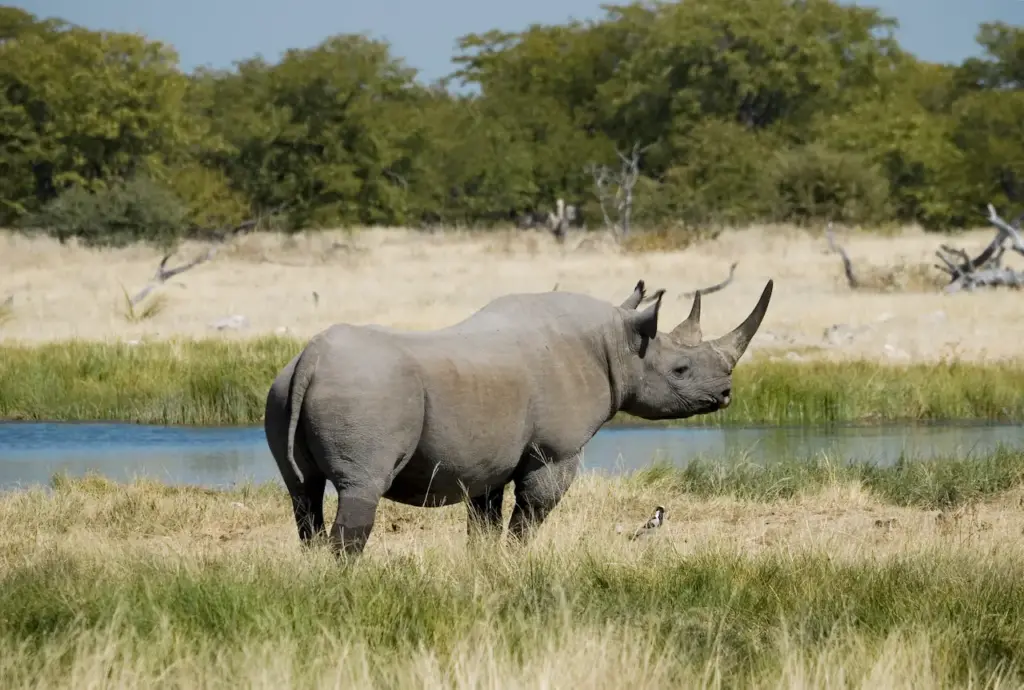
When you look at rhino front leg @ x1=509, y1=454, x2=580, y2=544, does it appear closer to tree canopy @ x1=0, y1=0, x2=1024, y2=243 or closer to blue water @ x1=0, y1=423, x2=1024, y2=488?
blue water @ x1=0, y1=423, x2=1024, y2=488

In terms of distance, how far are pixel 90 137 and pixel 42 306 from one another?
2241 cm

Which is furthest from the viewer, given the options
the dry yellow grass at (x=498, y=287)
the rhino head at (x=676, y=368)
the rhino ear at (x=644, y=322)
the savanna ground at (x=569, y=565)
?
the dry yellow grass at (x=498, y=287)

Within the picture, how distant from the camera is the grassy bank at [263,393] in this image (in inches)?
648

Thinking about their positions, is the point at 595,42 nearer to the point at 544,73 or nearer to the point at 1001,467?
the point at 544,73

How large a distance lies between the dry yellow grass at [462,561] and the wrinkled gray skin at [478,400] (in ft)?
0.90

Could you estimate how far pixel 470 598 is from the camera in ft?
19.8

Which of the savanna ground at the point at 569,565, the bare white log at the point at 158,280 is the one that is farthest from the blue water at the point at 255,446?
the bare white log at the point at 158,280

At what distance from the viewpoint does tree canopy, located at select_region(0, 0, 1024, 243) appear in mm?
43844

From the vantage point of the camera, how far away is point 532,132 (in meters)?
54.1

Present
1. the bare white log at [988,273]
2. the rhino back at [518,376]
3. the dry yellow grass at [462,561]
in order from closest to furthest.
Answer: the dry yellow grass at [462,561]
the rhino back at [518,376]
the bare white log at [988,273]

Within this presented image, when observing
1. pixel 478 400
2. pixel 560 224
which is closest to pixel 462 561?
pixel 478 400

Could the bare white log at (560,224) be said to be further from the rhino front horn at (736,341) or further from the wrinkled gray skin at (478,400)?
the wrinkled gray skin at (478,400)

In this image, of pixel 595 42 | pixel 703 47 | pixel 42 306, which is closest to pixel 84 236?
pixel 42 306

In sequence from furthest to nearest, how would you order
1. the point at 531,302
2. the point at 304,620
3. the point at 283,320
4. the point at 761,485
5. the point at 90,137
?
the point at 90,137 < the point at 283,320 < the point at 761,485 < the point at 531,302 < the point at 304,620
